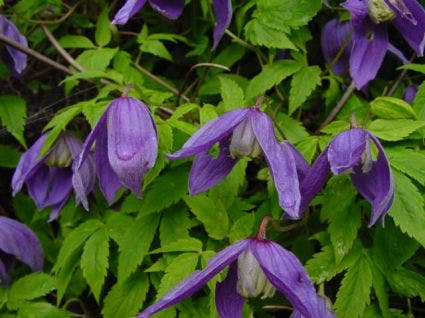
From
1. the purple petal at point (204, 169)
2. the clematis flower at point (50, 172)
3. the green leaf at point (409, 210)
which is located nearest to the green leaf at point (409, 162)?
the green leaf at point (409, 210)

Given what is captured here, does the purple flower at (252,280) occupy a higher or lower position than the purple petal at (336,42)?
lower

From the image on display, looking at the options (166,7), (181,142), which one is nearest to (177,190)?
(181,142)

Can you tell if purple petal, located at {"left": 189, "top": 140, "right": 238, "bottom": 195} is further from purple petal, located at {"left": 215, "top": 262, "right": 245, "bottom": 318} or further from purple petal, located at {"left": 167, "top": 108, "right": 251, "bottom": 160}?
purple petal, located at {"left": 215, "top": 262, "right": 245, "bottom": 318}

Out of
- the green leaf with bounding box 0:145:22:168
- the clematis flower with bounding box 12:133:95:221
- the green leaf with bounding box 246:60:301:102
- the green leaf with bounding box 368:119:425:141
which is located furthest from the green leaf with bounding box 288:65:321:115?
the green leaf with bounding box 0:145:22:168

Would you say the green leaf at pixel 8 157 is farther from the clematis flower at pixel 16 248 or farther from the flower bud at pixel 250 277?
the flower bud at pixel 250 277

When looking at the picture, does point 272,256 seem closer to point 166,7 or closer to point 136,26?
point 166,7
